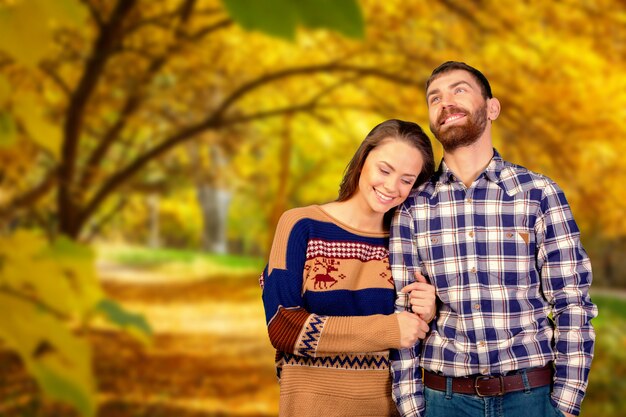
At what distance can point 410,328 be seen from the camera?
1.53 meters

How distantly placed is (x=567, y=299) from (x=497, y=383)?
24 cm

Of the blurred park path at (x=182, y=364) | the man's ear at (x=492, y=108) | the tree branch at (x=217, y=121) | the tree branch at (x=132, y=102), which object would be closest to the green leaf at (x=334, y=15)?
the man's ear at (x=492, y=108)

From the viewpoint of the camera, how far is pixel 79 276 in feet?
2.59

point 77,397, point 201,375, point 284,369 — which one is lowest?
point 201,375

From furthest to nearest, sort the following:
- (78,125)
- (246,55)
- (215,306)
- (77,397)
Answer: (215,306) < (246,55) < (78,125) < (77,397)

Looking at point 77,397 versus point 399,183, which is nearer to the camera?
point 77,397

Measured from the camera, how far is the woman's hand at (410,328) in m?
1.52

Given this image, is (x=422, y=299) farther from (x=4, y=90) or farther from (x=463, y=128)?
(x=4, y=90)

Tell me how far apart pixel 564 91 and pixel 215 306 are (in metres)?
9.67

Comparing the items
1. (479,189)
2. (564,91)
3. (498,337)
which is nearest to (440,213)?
(479,189)

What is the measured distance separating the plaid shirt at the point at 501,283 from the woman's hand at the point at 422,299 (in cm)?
4

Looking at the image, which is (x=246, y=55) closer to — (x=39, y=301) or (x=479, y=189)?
(x=479, y=189)

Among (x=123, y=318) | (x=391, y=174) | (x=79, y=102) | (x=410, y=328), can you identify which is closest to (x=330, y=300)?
(x=410, y=328)

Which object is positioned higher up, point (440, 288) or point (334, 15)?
point (334, 15)
